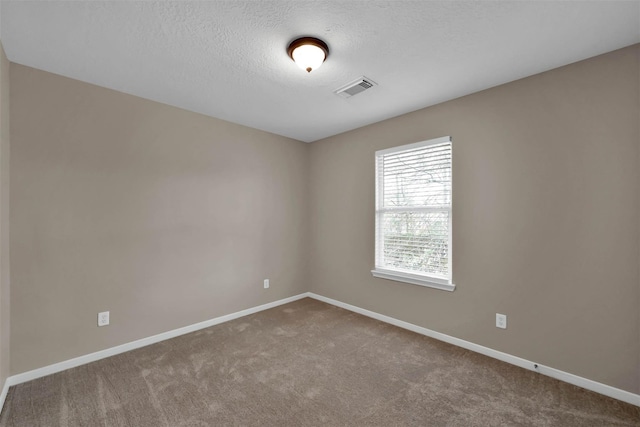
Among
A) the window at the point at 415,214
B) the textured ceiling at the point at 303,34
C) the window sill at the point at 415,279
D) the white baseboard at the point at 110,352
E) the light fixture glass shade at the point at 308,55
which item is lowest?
the white baseboard at the point at 110,352

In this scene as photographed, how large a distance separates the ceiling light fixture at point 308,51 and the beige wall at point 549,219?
1.64 metres

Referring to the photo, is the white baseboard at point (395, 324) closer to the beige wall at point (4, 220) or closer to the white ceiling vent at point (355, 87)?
the beige wall at point (4, 220)

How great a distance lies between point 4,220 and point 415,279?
3682 millimetres

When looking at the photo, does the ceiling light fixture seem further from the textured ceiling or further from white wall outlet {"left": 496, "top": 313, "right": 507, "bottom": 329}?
white wall outlet {"left": 496, "top": 313, "right": 507, "bottom": 329}

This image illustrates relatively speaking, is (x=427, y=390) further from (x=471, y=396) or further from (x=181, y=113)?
(x=181, y=113)

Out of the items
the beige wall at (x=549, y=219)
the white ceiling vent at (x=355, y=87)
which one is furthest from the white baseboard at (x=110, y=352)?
the white ceiling vent at (x=355, y=87)

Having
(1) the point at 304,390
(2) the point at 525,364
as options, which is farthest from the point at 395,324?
(1) the point at 304,390

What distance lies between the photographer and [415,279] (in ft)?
10.5

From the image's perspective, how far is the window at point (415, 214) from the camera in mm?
3047

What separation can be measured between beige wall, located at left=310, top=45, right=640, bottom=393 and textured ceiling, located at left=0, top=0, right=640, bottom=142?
0.25 metres

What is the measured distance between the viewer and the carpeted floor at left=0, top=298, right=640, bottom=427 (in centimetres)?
186

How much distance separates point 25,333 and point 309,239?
329 cm

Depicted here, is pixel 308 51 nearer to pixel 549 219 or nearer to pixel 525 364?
pixel 549 219

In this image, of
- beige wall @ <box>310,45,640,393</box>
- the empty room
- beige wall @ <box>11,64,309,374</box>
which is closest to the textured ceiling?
the empty room
